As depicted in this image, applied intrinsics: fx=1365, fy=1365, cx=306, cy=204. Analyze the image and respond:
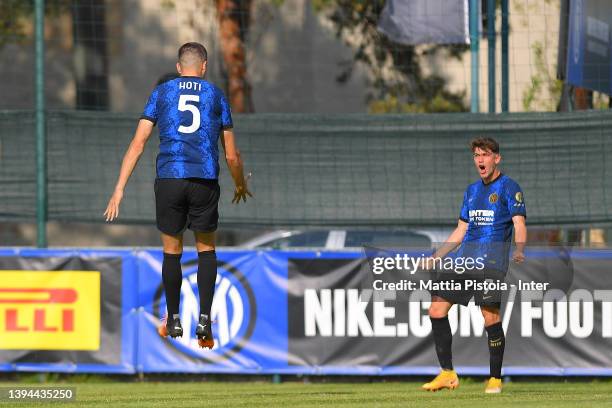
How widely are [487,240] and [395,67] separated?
5.41 meters

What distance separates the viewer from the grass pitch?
948 cm

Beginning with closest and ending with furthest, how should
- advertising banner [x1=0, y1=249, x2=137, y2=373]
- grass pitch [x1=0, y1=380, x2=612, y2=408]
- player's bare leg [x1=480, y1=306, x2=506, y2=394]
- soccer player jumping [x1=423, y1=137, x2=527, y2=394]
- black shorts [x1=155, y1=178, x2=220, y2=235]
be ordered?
black shorts [x1=155, y1=178, x2=220, y2=235], grass pitch [x1=0, y1=380, x2=612, y2=408], soccer player jumping [x1=423, y1=137, x2=527, y2=394], player's bare leg [x1=480, y1=306, x2=506, y2=394], advertising banner [x1=0, y1=249, x2=137, y2=373]

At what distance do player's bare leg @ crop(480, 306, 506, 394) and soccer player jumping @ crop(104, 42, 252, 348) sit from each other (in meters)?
2.60

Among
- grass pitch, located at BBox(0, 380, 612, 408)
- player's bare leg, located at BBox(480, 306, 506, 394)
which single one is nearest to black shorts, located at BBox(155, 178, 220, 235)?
grass pitch, located at BBox(0, 380, 612, 408)

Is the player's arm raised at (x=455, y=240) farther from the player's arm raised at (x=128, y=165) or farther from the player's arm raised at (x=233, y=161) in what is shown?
the player's arm raised at (x=128, y=165)

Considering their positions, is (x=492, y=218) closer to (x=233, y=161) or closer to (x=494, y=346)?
(x=494, y=346)

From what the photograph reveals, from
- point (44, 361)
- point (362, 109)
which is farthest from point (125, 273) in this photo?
point (362, 109)

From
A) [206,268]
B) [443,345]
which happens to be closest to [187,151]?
[206,268]

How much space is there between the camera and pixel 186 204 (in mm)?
9023

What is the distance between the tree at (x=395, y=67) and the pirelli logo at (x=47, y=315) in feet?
13.9

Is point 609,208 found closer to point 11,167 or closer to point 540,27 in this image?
point 540,27

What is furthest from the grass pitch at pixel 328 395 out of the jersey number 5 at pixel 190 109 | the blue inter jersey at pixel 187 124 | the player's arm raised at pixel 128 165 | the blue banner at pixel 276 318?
the jersey number 5 at pixel 190 109

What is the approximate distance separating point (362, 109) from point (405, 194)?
11001 millimetres

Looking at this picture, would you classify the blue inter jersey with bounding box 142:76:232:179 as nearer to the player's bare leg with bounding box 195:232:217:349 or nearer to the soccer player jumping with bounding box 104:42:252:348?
the soccer player jumping with bounding box 104:42:252:348
